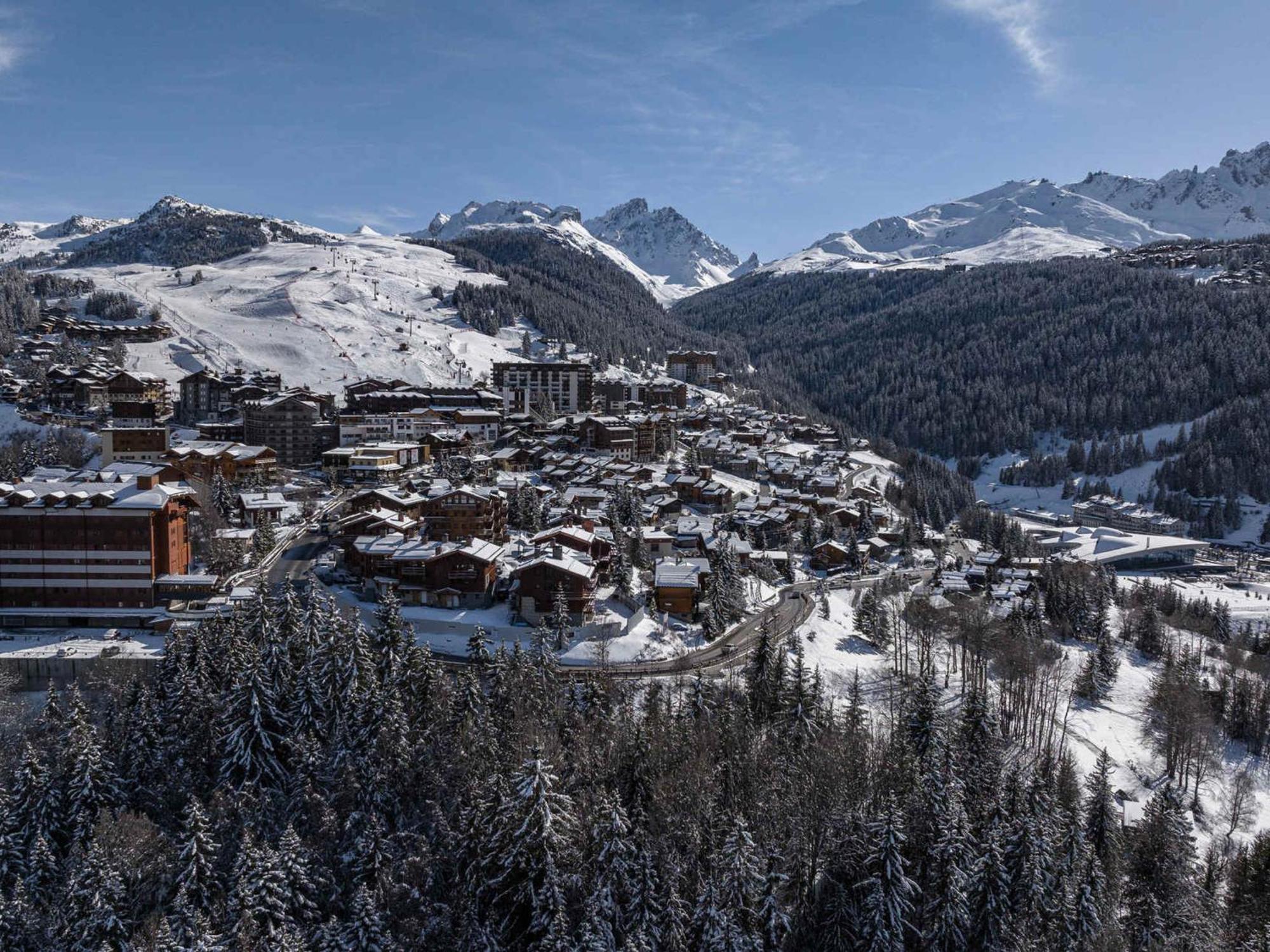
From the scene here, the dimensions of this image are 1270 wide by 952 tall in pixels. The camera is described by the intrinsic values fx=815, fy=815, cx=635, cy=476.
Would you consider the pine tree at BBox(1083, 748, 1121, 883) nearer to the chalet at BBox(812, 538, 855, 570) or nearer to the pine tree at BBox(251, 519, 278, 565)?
the chalet at BBox(812, 538, 855, 570)

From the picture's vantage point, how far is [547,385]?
13625 cm

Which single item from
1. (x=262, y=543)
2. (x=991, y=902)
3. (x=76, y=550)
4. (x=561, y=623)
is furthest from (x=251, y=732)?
(x=991, y=902)

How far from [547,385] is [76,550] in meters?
90.8

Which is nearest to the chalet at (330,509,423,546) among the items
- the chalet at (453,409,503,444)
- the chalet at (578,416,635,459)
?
the chalet at (578,416,635,459)

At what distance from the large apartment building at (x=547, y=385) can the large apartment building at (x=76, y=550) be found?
83371 millimetres

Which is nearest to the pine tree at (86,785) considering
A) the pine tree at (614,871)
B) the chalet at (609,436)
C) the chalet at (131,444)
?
the pine tree at (614,871)

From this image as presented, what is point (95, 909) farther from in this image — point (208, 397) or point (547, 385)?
point (547, 385)

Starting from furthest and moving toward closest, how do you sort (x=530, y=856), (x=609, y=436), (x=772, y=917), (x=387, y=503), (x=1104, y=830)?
(x=609, y=436)
(x=387, y=503)
(x=1104, y=830)
(x=530, y=856)
(x=772, y=917)

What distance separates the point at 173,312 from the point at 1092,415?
607ft

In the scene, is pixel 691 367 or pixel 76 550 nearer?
pixel 76 550

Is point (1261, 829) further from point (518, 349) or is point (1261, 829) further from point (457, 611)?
point (518, 349)

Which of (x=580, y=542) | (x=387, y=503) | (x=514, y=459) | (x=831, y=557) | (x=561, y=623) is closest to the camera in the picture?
(x=561, y=623)

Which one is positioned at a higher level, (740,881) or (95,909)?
(740,881)

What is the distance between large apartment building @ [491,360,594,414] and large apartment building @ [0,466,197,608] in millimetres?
83371
